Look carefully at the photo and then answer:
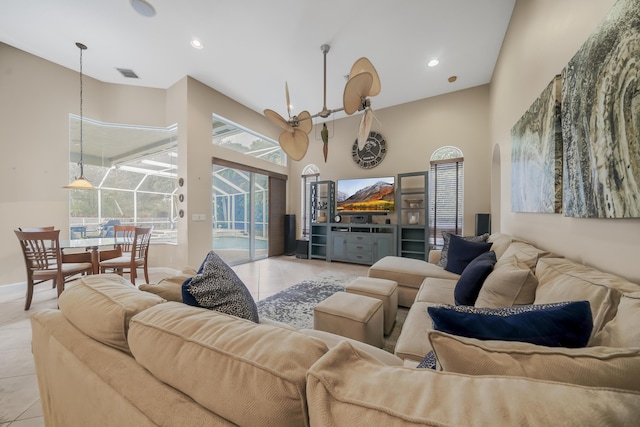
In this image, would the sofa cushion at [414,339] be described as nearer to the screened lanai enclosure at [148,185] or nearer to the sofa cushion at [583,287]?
the sofa cushion at [583,287]

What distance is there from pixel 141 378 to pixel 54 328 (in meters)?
0.64

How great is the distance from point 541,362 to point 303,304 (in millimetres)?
2618

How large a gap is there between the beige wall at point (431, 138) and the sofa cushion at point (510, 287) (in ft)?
10.7

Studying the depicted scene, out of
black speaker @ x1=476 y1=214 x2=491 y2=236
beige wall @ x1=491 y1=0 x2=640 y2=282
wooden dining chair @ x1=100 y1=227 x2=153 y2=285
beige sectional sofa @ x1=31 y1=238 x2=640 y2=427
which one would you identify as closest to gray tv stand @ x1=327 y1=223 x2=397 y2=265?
black speaker @ x1=476 y1=214 x2=491 y2=236

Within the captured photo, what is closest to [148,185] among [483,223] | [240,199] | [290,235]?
[240,199]

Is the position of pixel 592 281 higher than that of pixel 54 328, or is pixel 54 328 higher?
pixel 592 281

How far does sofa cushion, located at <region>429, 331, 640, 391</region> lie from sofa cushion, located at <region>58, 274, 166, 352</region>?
38.4 inches

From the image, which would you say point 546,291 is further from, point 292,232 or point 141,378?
point 292,232

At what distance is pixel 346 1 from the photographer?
2492 millimetres

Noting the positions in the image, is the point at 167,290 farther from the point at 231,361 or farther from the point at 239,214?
the point at 239,214

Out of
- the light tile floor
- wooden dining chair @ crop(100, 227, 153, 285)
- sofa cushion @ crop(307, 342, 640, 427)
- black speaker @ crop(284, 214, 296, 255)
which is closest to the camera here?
sofa cushion @ crop(307, 342, 640, 427)

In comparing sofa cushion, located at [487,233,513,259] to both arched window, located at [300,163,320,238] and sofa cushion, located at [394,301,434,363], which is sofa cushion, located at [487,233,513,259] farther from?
arched window, located at [300,163,320,238]

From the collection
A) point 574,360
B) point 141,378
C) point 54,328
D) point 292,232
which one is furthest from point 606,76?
point 292,232

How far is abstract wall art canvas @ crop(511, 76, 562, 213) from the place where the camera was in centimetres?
162
